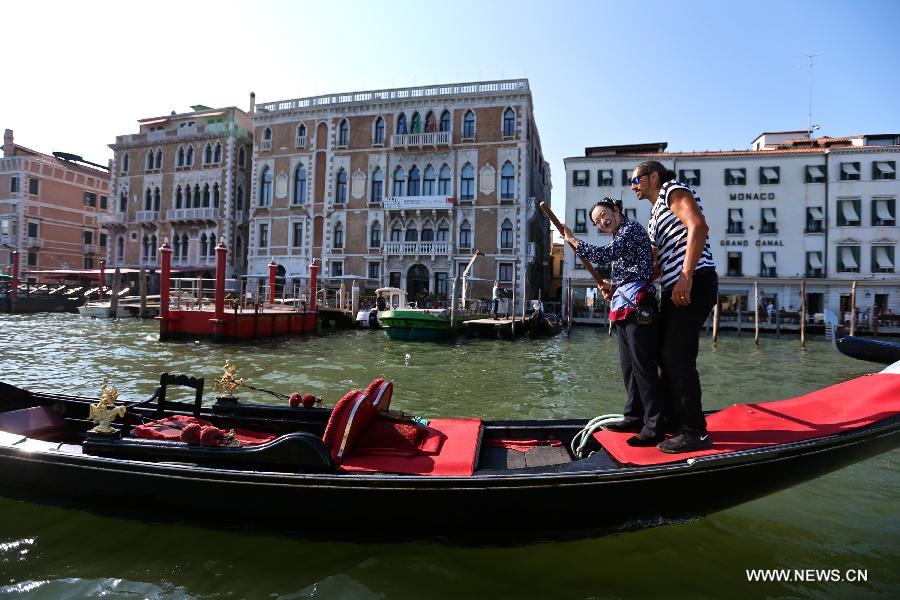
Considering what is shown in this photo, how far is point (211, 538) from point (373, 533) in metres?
1.00

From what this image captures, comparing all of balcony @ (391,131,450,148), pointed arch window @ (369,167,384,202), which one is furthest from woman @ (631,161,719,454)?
pointed arch window @ (369,167,384,202)

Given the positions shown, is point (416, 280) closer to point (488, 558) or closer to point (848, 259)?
point (848, 259)

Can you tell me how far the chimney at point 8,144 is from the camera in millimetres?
35188

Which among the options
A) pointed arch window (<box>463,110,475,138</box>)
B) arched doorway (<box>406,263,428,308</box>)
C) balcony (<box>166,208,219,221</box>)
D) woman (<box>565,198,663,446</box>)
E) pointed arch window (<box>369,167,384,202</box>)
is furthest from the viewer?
balcony (<box>166,208,219,221</box>)

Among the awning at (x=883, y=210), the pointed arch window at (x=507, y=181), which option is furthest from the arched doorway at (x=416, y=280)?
the awning at (x=883, y=210)

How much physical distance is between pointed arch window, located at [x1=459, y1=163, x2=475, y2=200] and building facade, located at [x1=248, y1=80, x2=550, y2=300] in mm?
71

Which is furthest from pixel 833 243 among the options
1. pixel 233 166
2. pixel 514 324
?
pixel 233 166

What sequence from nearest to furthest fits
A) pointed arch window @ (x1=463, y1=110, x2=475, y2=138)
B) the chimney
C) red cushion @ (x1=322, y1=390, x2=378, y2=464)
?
red cushion @ (x1=322, y1=390, x2=378, y2=464), pointed arch window @ (x1=463, y1=110, x2=475, y2=138), the chimney

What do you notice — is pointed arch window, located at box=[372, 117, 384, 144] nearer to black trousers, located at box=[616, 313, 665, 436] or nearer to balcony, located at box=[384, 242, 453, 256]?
balcony, located at box=[384, 242, 453, 256]

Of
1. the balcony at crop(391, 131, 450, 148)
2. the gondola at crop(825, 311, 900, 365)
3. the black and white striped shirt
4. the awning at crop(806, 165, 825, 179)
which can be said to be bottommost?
the gondola at crop(825, 311, 900, 365)

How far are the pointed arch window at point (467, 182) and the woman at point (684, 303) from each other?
2341 centimetres

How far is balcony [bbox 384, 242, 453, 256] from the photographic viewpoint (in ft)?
83.4

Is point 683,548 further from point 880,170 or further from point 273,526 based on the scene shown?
point 880,170

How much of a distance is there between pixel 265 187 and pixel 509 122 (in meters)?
14.2
